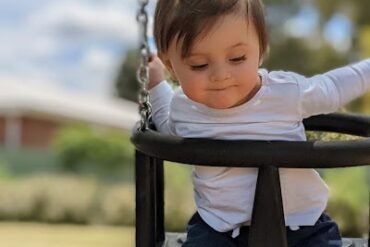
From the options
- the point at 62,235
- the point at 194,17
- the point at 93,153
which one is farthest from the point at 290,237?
the point at 93,153

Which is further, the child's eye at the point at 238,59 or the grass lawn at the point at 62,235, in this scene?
the grass lawn at the point at 62,235

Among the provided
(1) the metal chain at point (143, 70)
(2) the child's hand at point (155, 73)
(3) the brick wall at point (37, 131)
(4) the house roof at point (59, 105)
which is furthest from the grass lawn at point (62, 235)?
(3) the brick wall at point (37, 131)

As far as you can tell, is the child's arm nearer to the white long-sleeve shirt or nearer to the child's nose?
the white long-sleeve shirt

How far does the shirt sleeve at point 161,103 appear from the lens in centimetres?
188

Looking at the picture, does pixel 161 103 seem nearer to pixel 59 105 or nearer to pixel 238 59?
pixel 238 59

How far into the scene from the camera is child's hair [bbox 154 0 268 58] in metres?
1.58

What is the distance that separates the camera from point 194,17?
1.58 metres

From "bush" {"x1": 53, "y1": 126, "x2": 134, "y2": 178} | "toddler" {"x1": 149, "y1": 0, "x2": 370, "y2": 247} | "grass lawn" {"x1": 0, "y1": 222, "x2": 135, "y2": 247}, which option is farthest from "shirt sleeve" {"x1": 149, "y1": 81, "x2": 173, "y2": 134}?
"bush" {"x1": 53, "y1": 126, "x2": 134, "y2": 178}

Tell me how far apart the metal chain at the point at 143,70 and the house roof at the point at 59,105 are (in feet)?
50.4

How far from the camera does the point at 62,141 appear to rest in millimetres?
11680

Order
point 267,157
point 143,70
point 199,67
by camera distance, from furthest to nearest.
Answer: point 143,70 → point 199,67 → point 267,157

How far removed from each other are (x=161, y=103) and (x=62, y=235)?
20.1 feet

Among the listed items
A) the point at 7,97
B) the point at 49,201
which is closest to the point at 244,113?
the point at 49,201

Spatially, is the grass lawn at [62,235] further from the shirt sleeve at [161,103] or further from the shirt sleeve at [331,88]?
the shirt sleeve at [331,88]
